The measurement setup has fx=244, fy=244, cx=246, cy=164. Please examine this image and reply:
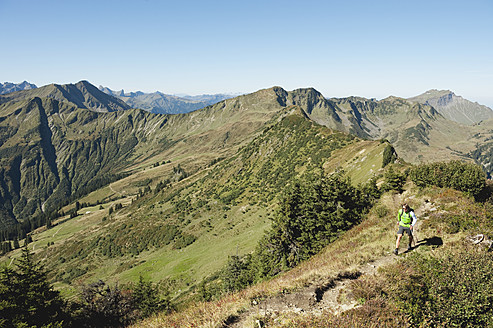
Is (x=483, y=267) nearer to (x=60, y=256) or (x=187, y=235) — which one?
(x=187, y=235)

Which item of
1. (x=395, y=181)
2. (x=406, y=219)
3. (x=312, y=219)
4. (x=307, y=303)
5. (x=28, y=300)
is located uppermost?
(x=406, y=219)

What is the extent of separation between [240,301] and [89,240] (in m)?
196

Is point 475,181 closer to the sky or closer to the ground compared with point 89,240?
closer to the sky

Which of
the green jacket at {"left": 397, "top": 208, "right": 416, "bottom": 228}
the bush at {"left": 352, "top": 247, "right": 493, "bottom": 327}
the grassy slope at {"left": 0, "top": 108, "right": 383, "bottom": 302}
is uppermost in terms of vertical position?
the green jacket at {"left": 397, "top": 208, "right": 416, "bottom": 228}

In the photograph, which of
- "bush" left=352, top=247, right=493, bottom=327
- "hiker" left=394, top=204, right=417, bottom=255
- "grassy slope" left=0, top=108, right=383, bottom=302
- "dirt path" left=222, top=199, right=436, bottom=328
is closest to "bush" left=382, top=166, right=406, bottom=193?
"hiker" left=394, top=204, right=417, bottom=255

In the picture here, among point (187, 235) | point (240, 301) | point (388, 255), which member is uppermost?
point (240, 301)

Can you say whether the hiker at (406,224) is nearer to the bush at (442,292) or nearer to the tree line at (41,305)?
the bush at (442,292)

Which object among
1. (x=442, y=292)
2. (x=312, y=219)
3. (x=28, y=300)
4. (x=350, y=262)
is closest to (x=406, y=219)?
(x=350, y=262)

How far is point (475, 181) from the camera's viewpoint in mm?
23312

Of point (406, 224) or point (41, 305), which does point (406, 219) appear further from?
point (41, 305)

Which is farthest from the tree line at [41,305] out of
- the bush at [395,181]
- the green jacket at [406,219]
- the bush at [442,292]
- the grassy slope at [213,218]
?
the grassy slope at [213,218]

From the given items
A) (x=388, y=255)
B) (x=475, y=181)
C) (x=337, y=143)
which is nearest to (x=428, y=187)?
(x=475, y=181)

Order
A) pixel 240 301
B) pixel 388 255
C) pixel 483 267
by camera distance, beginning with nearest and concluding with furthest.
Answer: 1. pixel 483 267
2. pixel 240 301
3. pixel 388 255

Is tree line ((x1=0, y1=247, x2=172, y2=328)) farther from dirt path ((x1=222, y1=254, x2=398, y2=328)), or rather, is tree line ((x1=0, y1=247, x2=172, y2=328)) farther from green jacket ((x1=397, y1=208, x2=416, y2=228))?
green jacket ((x1=397, y1=208, x2=416, y2=228))
